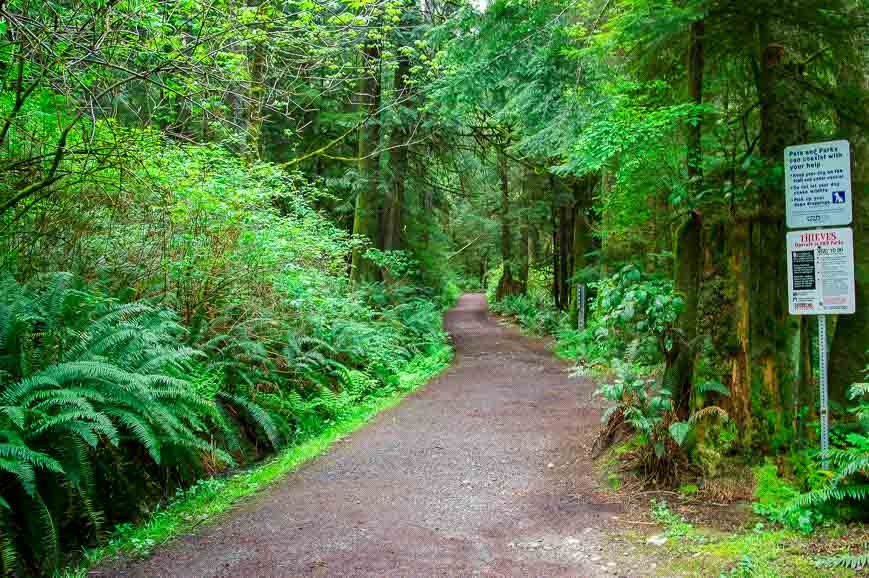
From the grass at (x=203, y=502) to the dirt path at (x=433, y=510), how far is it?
0.72ft

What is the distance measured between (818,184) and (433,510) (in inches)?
174

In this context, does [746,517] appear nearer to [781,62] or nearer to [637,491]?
[637,491]

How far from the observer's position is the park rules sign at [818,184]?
181 inches

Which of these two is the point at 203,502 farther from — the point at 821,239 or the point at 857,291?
the point at 857,291

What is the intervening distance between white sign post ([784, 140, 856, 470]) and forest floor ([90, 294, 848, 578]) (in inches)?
75.9

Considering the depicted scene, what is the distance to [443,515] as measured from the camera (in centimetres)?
520

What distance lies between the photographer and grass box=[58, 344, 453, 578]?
4566 millimetres

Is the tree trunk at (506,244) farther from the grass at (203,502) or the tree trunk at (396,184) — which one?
the grass at (203,502)

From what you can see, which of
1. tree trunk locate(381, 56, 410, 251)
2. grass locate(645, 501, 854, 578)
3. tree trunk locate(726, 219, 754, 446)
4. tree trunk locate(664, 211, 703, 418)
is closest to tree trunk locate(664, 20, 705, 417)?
tree trunk locate(664, 211, 703, 418)

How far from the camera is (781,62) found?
17.7 feet

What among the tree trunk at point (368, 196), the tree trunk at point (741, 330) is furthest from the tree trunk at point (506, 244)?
the tree trunk at point (741, 330)

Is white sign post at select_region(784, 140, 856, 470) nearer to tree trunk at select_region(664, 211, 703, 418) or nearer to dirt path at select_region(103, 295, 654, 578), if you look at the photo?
tree trunk at select_region(664, 211, 703, 418)

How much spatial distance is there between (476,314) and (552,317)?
9.14 meters

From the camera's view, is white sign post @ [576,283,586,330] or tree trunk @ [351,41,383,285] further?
white sign post @ [576,283,586,330]
